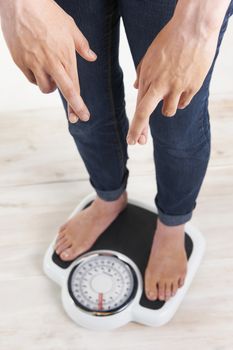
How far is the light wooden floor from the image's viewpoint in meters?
1.03

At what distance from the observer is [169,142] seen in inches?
31.4

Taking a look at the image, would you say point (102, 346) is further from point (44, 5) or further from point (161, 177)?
point (44, 5)

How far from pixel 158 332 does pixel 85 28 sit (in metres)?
0.65

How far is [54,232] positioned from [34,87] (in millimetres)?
523

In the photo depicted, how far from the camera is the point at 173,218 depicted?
3.25 feet

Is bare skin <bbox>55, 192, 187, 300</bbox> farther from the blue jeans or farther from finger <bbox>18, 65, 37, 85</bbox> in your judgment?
finger <bbox>18, 65, 37, 85</bbox>

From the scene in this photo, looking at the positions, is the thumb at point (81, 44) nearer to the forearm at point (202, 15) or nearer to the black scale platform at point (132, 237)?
the forearm at point (202, 15)

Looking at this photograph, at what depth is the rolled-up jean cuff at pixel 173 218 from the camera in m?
0.99

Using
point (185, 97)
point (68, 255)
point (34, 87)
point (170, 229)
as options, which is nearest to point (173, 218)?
point (170, 229)

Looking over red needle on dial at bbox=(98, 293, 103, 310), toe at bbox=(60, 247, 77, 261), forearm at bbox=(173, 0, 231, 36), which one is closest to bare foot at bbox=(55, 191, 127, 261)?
toe at bbox=(60, 247, 77, 261)

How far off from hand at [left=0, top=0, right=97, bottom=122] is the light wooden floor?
24.8 inches

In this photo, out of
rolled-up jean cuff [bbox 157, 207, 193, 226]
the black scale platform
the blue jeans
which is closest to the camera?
the blue jeans

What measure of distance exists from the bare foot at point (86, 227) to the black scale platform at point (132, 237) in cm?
1

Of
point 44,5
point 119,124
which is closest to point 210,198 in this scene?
point 119,124
